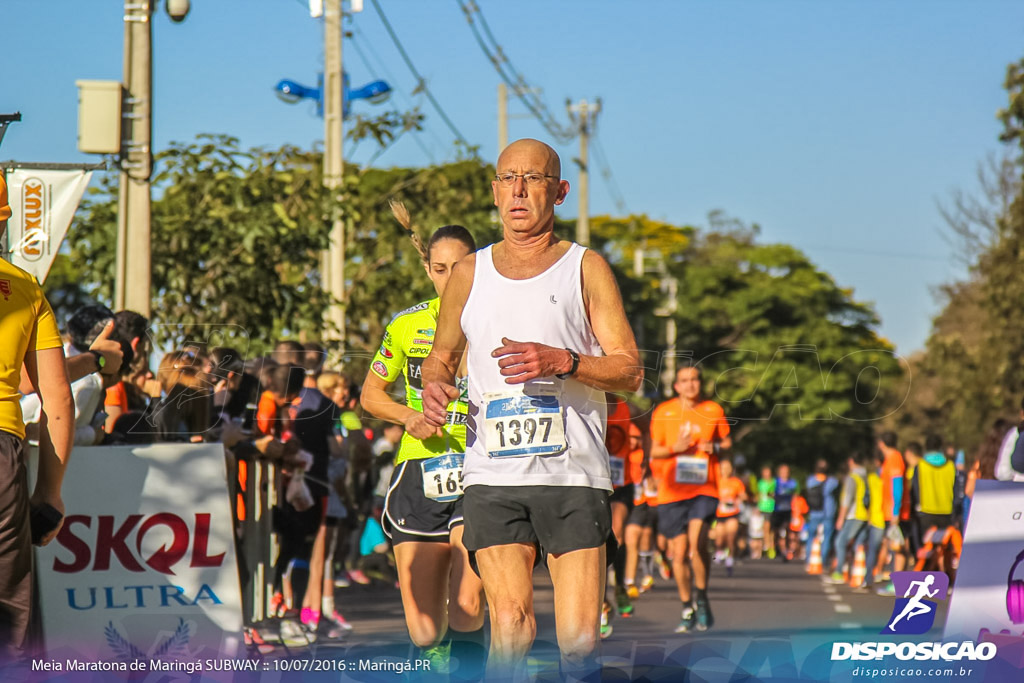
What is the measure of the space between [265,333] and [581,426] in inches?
371

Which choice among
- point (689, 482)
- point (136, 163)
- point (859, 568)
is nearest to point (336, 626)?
point (689, 482)

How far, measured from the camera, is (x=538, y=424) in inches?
186

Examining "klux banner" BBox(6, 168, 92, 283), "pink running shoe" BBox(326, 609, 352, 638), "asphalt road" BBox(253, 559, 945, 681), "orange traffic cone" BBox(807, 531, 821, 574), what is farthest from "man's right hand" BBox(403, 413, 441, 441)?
"orange traffic cone" BBox(807, 531, 821, 574)

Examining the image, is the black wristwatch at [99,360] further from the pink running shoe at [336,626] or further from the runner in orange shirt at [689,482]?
the runner in orange shirt at [689,482]

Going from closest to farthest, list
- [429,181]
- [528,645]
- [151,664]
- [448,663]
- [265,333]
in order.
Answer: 1. [528,645]
2. [448,663]
3. [151,664]
4. [265,333]
5. [429,181]

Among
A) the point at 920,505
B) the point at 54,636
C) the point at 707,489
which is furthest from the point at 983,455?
the point at 54,636

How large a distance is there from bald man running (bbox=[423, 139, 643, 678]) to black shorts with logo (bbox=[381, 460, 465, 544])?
136 cm

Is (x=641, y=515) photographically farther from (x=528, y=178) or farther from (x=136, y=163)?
(x=528, y=178)

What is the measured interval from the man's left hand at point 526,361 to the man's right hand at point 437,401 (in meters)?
0.27

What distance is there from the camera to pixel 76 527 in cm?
690

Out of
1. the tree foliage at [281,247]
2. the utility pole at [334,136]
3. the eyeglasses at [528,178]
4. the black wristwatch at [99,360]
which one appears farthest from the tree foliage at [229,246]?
the eyeglasses at [528,178]

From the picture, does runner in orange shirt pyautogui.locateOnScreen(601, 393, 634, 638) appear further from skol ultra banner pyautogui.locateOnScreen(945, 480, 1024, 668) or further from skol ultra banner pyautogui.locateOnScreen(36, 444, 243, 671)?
skol ultra banner pyautogui.locateOnScreen(36, 444, 243, 671)

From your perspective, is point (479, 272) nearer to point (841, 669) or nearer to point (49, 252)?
point (841, 669)

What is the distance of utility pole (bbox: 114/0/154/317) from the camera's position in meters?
11.0
